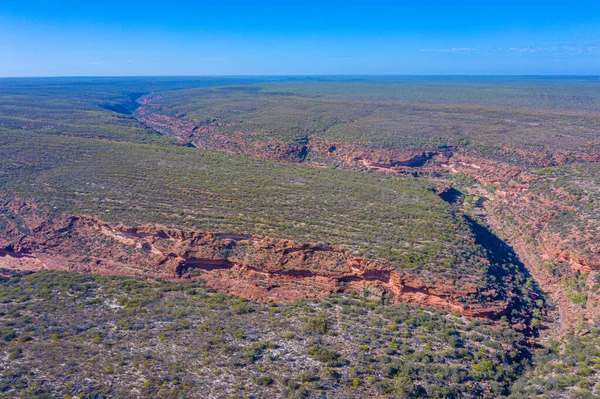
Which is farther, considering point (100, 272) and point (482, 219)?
point (482, 219)

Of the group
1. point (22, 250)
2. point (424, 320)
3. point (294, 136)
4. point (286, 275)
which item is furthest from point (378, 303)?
point (294, 136)

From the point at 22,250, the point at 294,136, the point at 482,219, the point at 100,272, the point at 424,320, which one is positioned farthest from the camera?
the point at 294,136

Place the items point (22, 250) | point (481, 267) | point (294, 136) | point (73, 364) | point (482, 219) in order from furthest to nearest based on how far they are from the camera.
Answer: point (294, 136), point (482, 219), point (22, 250), point (481, 267), point (73, 364)

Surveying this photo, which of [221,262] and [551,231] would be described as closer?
[221,262]

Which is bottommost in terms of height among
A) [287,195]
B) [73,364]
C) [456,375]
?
[456,375]

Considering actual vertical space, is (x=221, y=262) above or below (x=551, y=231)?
below

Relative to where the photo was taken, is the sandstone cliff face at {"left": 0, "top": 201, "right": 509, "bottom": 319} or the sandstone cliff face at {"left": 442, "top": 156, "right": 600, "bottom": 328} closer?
the sandstone cliff face at {"left": 0, "top": 201, "right": 509, "bottom": 319}

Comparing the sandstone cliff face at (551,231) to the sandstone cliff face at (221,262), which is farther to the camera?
the sandstone cliff face at (551,231)

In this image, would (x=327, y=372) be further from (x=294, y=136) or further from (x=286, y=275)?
(x=294, y=136)
